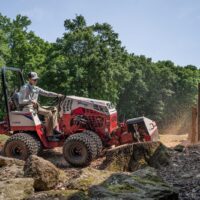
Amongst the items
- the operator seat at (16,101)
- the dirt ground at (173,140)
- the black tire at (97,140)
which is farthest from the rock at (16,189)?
the dirt ground at (173,140)

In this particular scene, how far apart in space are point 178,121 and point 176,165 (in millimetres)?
47378

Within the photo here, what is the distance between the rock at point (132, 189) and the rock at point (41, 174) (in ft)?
3.89

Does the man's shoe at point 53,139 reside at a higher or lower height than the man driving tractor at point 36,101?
lower

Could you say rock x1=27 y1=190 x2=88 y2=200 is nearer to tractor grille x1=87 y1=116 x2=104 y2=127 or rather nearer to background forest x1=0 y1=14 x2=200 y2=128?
tractor grille x1=87 y1=116 x2=104 y2=127

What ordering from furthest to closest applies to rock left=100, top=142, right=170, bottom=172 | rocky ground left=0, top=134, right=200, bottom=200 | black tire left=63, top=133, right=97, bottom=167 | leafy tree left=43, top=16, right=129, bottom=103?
1. leafy tree left=43, top=16, right=129, bottom=103
2. black tire left=63, top=133, right=97, bottom=167
3. rock left=100, top=142, right=170, bottom=172
4. rocky ground left=0, top=134, right=200, bottom=200

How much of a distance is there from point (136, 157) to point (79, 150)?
191 centimetres

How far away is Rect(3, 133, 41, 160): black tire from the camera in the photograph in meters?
10.4

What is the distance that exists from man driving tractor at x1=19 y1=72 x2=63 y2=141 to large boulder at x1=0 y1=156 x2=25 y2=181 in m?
2.30

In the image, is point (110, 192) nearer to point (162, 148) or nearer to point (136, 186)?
point (136, 186)

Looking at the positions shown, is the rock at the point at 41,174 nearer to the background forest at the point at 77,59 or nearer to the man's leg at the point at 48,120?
the man's leg at the point at 48,120

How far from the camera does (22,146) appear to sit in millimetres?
10398

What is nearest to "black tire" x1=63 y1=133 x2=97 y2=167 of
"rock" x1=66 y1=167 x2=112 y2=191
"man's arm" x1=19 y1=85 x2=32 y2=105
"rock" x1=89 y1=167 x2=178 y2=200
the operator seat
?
"man's arm" x1=19 y1=85 x2=32 y2=105

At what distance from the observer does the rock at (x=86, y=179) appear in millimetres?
6264

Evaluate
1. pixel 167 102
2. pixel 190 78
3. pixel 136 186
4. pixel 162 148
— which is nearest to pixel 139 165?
pixel 162 148
